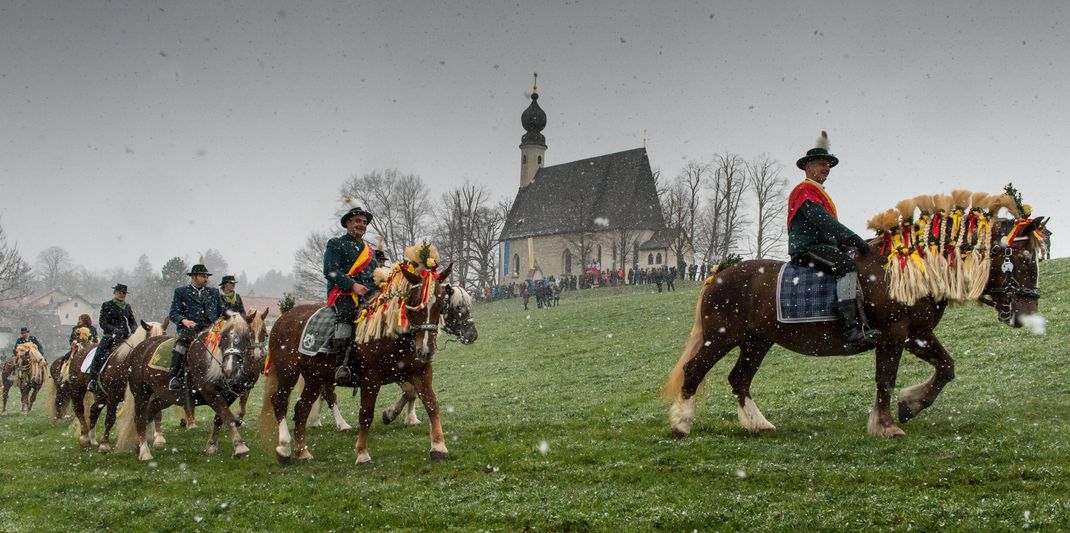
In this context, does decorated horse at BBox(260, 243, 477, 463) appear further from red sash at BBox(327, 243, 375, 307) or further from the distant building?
the distant building

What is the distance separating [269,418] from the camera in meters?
9.84

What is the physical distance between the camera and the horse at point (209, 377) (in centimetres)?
1023

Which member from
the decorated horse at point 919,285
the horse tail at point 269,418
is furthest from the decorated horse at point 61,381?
the decorated horse at point 919,285

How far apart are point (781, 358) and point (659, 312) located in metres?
13.1

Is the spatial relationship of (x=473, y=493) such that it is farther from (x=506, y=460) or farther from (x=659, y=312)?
(x=659, y=312)

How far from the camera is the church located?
66.1 meters

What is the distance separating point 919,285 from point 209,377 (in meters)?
9.01

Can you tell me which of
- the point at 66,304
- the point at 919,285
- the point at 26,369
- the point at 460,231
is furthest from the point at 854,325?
the point at 66,304

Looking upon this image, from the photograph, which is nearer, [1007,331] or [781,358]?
[1007,331]

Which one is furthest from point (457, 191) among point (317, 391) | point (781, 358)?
point (317, 391)

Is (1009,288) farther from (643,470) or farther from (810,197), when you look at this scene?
(643,470)

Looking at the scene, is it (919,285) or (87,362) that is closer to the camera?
(919,285)

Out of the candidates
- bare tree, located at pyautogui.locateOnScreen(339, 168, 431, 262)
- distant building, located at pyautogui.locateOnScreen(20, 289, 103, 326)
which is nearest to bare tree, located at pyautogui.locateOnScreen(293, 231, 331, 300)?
bare tree, located at pyautogui.locateOnScreen(339, 168, 431, 262)

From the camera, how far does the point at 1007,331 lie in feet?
47.0
